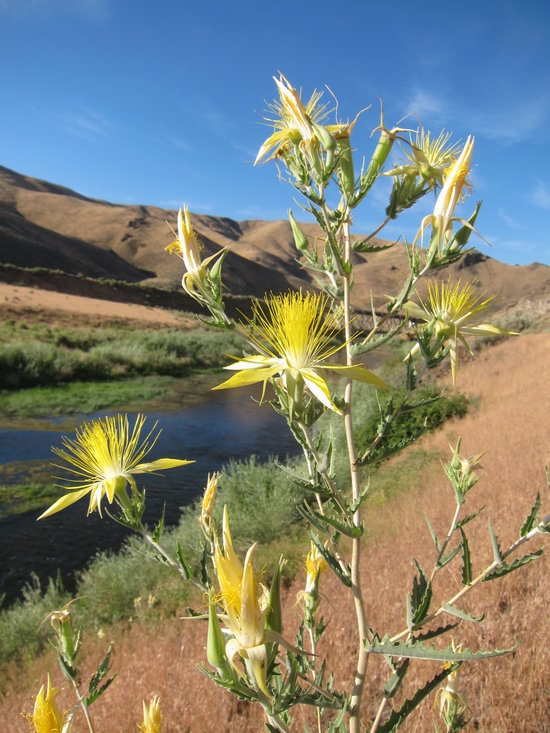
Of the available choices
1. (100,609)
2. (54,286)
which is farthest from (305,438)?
(54,286)

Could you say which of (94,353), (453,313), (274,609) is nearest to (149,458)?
(453,313)

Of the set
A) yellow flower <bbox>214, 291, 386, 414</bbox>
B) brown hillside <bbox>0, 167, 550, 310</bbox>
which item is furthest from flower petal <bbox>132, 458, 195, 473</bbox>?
brown hillside <bbox>0, 167, 550, 310</bbox>

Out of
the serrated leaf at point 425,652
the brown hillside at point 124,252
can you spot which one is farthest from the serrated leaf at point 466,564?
the brown hillside at point 124,252

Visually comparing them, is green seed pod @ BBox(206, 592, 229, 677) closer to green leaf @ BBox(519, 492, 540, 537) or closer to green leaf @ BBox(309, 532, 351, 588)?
green leaf @ BBox(309, 532, 351, 588)

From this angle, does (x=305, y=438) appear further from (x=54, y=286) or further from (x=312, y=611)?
(x=54, y=286)

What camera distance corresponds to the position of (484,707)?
282 cm

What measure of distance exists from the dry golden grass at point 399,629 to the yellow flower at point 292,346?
702mm

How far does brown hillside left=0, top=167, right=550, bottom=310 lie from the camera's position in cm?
5631

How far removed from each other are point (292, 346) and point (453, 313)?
0.51m

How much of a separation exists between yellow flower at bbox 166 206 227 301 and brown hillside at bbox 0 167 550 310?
3213 centimetres

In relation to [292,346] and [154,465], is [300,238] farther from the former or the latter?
[154,465]

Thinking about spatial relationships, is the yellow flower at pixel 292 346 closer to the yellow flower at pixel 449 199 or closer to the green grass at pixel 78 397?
the yellow flower at pixel 449 199

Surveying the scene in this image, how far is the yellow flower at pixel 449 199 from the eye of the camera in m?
1.38

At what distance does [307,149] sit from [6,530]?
327 inches
